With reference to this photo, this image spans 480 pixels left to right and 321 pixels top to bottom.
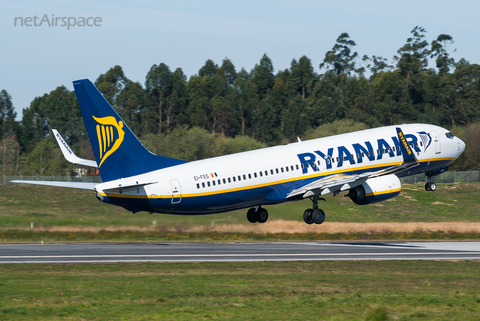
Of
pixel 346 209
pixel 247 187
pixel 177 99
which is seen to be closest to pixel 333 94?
pixel 177 99

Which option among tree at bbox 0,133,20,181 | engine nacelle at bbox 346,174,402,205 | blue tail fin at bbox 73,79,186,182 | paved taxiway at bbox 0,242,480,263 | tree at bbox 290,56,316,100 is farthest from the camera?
tree at bbox 290,56,316,100

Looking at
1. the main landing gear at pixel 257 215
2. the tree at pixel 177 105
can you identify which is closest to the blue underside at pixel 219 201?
the main landing gear at pixel 257 215

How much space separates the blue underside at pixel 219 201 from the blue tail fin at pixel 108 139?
6.21 feet

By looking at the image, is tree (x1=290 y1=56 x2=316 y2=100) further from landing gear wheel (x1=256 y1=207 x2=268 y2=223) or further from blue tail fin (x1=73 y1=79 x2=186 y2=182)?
blue tail fin (x1=73 y1=79 x2=186 y2=182)

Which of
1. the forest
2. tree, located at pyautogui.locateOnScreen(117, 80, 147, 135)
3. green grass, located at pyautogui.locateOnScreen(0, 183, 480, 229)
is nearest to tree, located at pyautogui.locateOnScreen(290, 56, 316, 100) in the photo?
the forest

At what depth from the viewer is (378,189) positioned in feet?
152

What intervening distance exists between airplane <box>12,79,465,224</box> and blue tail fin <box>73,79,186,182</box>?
6 cm

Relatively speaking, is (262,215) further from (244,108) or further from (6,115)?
(6,115)

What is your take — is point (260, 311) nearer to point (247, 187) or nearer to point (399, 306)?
point (399, 306)

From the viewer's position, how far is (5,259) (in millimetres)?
35594

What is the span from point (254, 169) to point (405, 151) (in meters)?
13.3

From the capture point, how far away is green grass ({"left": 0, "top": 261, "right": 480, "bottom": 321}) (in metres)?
22.0

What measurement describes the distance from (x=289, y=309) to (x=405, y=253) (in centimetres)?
1995

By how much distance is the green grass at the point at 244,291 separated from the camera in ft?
72.0
